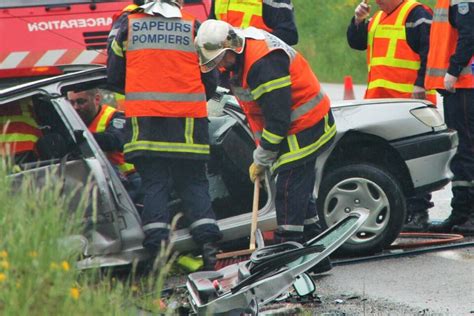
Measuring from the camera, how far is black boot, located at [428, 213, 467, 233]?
9062mm

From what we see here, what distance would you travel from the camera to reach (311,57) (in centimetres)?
2234

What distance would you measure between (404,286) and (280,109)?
51.4 inches

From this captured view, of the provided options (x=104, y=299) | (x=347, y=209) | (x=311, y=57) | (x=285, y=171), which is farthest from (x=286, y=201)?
(x=311, y=57)

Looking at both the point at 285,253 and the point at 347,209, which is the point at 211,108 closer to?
the point at 347,209

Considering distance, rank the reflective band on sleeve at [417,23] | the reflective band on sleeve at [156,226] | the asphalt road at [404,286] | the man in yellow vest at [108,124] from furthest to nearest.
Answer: the reflective band on sleeve at [417,23] → the man in yellow vest at [108,124] → the reflective band on sleeve at [156,226] → the asphalt road at [404,286]


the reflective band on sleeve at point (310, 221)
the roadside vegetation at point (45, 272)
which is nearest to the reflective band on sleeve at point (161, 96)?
the reflective band on sleeve at point (310, 221)

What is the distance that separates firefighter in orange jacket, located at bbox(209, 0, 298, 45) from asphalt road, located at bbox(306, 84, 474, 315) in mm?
2181

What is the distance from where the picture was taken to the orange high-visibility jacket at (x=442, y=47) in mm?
8992

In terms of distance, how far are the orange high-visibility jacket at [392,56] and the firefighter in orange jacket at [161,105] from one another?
230 centimetres

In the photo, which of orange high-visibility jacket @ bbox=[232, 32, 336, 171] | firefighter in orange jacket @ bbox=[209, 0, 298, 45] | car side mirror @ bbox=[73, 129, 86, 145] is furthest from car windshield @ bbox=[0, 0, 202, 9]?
orange high-visibility jacket @ bbox=[232, 32, 336, 171]

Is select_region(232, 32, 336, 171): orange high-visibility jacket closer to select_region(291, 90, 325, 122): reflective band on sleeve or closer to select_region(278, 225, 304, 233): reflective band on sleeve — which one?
select_region(291, 90, 325, 122): reflective band on sleeve

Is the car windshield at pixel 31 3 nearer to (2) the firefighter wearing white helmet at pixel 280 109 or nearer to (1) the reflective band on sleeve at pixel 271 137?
(2) the firefighter wearing white helmet at pixel 280 109

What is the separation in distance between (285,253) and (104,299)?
6.12 feet

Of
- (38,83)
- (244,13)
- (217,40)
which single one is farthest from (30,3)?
(217,40)
